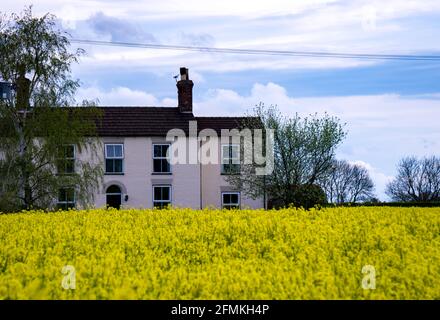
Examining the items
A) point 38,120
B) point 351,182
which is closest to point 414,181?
point 351,182

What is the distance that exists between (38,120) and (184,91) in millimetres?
15742

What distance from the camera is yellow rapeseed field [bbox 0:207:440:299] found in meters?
11.9

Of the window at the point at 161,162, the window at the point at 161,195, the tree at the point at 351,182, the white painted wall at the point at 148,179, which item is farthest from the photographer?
the tree at the point at 351,182

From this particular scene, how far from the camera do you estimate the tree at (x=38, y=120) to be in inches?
1535

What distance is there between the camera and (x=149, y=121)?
Result: 53.9 m

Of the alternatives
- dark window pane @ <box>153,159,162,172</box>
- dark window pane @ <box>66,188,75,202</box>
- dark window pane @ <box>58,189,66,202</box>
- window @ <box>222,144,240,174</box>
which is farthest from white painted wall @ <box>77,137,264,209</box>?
dark window pane @ <box>66,188,75,202</box>

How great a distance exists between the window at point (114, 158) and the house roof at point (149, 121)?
92cm

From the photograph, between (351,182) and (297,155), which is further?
(351,182)

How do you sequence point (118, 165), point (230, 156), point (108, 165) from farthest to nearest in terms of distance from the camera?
point (230, 156)
point (118, 165)
point (108, 165)

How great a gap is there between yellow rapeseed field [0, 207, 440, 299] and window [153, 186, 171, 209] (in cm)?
2804

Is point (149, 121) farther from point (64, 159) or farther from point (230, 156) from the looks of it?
point (64, 159)

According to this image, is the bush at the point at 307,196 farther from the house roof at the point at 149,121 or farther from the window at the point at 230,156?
the house roof at the point at 149,121

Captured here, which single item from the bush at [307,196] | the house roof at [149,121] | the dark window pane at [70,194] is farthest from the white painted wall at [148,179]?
the dark window pane at [70,194]

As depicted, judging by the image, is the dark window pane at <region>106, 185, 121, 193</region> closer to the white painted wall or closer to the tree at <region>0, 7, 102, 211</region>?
the white painted wall
